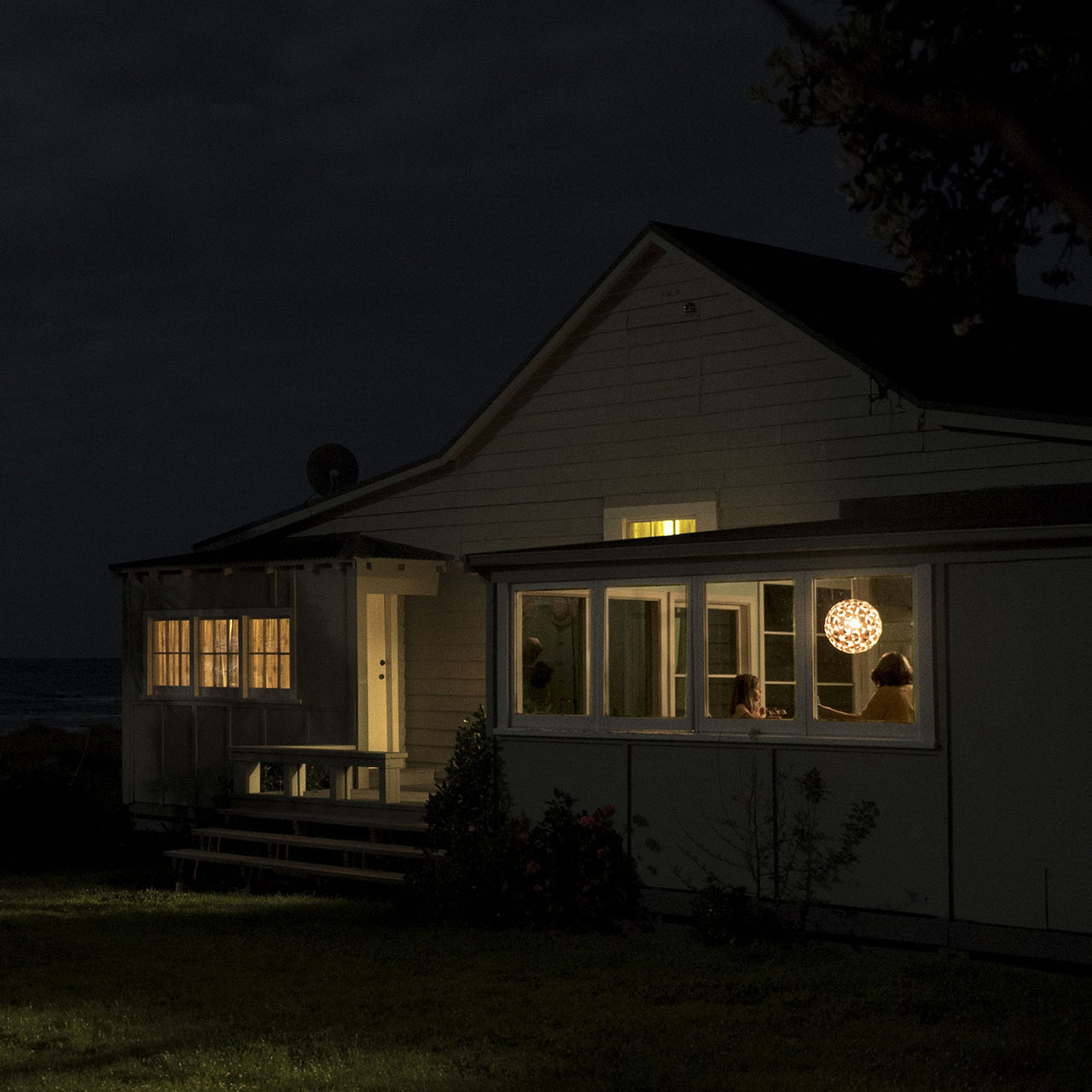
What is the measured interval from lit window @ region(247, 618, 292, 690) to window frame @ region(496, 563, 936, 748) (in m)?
4.57

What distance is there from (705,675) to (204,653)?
7.57 m

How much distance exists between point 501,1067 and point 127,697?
11003 millimetres

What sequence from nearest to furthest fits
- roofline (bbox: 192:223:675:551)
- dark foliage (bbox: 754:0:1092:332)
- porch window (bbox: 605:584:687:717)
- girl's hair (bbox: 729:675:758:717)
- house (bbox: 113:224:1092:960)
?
dark foliage (bbox: 754:0:1092:332), house (bbox: 113:224:1092:960), girl's hair (bbox: 729:675:758:717), porch window (bbox: 605:584:687:717), roofline (bbox: 192:223:675:551)

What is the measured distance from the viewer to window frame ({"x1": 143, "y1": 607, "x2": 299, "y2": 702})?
16.5 meters

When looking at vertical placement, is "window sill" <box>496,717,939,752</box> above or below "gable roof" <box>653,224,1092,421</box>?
below

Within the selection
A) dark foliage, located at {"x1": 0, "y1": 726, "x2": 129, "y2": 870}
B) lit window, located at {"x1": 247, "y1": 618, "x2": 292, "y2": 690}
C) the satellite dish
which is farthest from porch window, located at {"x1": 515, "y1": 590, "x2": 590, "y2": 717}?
the satellite dish

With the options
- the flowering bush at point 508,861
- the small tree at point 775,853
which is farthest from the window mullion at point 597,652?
the small tree at point 775,853

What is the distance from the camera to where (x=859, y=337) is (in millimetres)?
14336

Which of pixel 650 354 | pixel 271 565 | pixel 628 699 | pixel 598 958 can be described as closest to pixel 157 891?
pixel 271 565

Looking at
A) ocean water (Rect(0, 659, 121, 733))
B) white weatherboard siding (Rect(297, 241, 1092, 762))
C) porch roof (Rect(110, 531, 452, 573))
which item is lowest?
ocean water (Rect(0, 659, 121, 733))

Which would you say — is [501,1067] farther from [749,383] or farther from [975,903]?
[749,383]

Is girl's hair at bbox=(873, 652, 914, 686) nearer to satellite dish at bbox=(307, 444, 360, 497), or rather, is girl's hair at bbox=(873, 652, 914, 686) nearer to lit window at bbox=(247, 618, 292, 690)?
lit window at bbox=(247, 618, 292, 690)

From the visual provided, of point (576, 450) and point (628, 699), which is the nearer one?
point (628, 699)

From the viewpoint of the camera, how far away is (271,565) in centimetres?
1661
